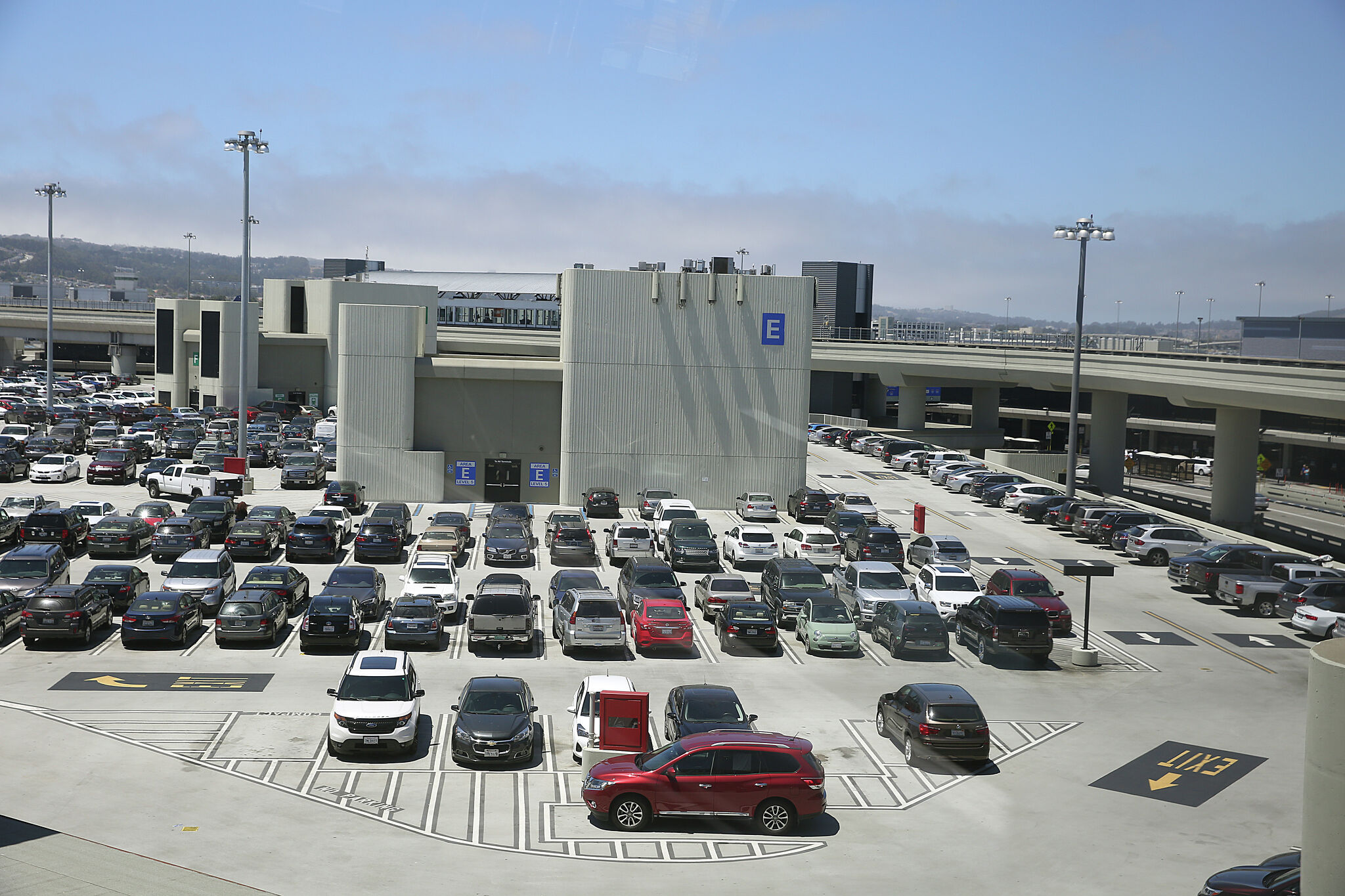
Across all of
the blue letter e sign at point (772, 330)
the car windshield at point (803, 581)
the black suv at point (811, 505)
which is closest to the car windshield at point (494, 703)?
the car windshield at point (803, 581)

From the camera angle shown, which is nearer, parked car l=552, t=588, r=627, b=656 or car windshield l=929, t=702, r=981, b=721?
car windshield l=929, t=702, r=981, b=721

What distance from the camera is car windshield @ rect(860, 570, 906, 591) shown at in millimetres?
32906

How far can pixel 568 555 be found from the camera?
3803 cm

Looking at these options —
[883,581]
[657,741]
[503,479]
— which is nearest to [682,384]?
[503,479]

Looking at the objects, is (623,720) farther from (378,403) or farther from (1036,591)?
(378,403)

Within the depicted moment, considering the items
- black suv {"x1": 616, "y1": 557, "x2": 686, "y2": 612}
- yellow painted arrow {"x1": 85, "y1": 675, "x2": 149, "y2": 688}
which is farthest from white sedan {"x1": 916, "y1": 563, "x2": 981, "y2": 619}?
yellow painted arrow {"x1": 85, "y1": 675, "x2": 149, "y2": 688}

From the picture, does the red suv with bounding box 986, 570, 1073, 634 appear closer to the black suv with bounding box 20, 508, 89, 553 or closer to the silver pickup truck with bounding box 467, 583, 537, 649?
the silver pickup truck with bounding box 467, 583, 537, 649

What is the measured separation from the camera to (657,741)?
21797 mm

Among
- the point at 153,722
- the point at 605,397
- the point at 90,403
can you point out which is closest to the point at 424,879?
the point at 153,722

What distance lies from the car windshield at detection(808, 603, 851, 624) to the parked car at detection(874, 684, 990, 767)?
7.31 metres

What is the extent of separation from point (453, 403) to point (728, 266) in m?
12.9

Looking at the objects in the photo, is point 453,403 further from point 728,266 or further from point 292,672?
point 292,672

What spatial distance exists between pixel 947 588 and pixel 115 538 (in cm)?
2421

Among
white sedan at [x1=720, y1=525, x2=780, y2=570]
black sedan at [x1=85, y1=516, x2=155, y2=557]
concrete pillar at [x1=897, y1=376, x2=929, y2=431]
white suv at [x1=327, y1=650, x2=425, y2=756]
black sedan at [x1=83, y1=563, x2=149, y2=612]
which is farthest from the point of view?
concrete pillar at [x1=897, y1=376, x2=929, y2=431]
